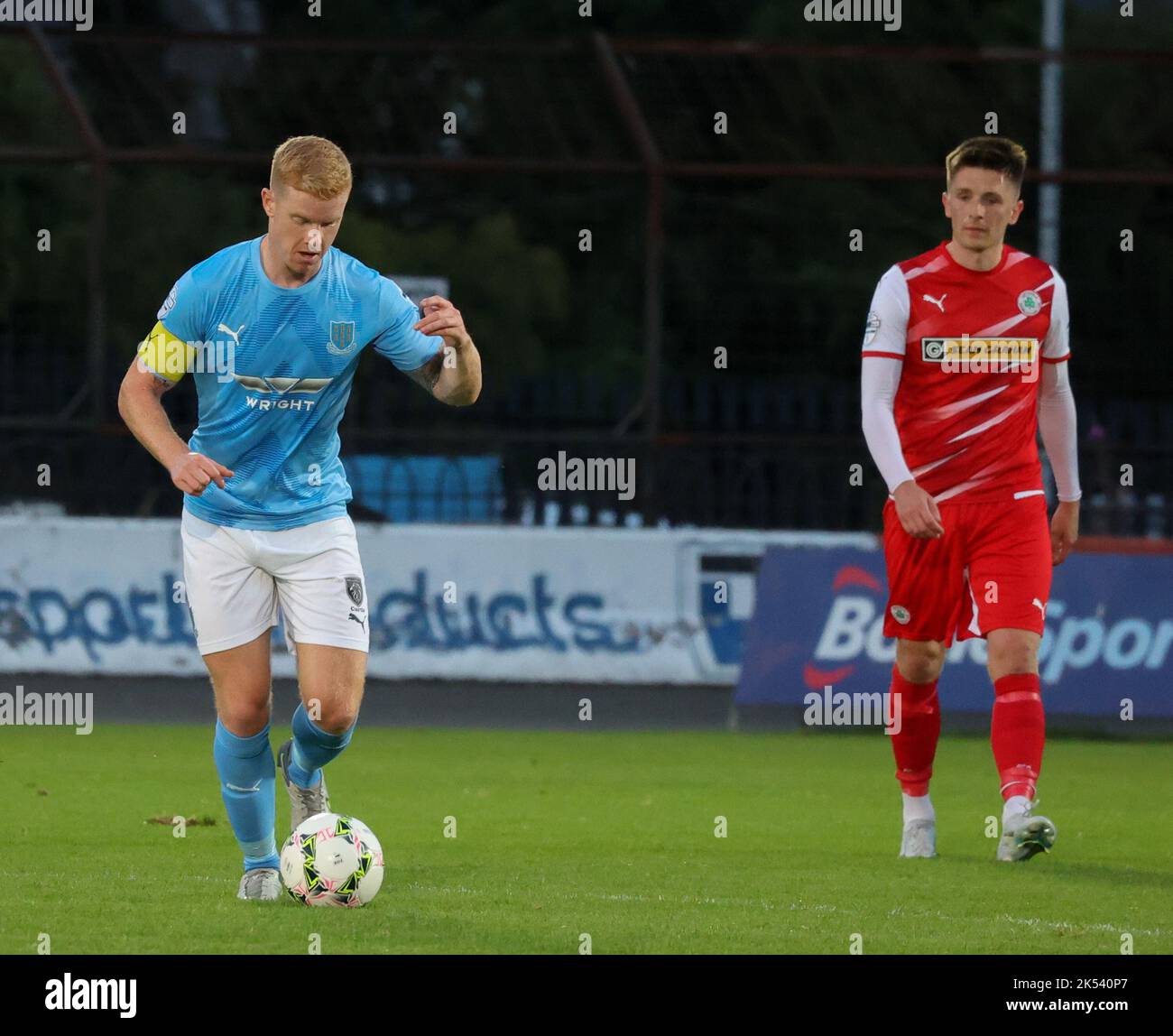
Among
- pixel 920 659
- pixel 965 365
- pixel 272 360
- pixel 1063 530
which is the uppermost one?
pixel 965 365

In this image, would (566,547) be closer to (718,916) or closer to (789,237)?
(718,916)

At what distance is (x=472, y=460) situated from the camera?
14.9 metres

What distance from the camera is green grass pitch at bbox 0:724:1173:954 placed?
6.29 metres

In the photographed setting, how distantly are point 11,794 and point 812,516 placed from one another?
6538 millimetres

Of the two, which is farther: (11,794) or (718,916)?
(11,794)

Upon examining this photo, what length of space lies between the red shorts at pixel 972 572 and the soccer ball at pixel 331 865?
241 cm

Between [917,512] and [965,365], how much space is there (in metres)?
0.65

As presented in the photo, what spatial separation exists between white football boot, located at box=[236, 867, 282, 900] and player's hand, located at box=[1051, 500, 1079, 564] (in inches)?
131

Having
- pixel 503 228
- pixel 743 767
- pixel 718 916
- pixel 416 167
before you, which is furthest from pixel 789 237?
pixel 718 916

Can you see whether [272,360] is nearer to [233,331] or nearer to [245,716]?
[233,331]

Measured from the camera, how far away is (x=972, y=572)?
8.18 meters

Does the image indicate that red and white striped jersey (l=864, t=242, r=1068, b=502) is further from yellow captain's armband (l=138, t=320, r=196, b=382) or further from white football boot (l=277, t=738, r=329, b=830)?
yellow captain's armband (l=138, t=320, r=196, b=382)

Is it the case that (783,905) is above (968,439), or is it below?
below
